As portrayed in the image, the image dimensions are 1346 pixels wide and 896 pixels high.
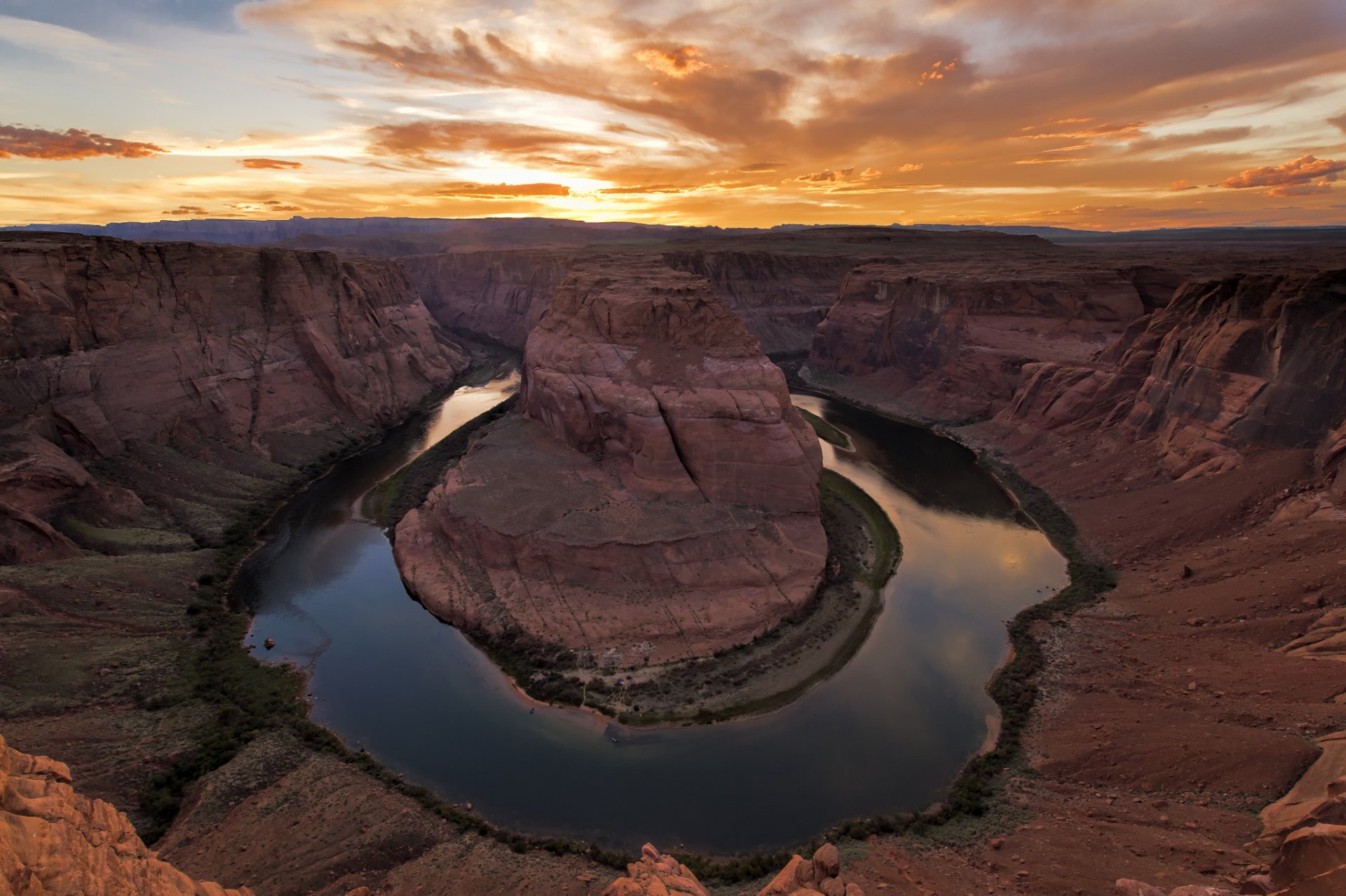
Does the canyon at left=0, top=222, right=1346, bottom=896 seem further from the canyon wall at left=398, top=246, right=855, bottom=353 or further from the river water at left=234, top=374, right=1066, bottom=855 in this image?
the canyon wall at left=398, top=246, right=855, bottom=353

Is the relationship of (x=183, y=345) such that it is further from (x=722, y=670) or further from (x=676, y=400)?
(x=722, y=670)

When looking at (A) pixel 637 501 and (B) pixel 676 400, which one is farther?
(B) pixel 676 400

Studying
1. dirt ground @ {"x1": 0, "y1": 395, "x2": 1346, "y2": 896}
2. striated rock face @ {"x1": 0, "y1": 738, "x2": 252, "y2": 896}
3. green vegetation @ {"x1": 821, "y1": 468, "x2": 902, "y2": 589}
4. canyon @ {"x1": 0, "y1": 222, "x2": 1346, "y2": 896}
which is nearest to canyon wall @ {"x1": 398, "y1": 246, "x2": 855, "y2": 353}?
canyon @ {"x1": 0, "y1": 222, "x2": 1346, "y2": 896}

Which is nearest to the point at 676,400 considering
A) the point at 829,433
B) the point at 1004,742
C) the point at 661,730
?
the point at 661,730

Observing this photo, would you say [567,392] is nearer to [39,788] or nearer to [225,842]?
[225,842]

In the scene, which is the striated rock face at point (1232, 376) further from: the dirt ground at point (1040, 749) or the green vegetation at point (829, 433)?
the green vegetation at point (829, 433)

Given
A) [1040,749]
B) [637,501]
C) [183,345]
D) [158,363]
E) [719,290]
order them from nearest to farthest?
1. [1040,749]
2. [637,501]
3. [158,363]
4. [183,345]
5. [719,290]

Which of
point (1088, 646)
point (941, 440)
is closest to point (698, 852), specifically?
point (1088, 646)
